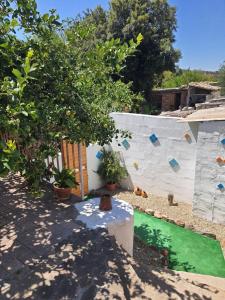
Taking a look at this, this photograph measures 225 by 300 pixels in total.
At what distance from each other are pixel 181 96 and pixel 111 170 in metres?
16.8

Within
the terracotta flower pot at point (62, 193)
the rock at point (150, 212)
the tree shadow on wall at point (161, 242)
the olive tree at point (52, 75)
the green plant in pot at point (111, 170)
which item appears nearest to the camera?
the olive tree at point (52, 75)

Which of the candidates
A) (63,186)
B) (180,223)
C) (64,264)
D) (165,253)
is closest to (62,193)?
(63,186)

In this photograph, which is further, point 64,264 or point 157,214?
point 157,214

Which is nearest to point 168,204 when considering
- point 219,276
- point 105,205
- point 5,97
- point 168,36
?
point 219,276

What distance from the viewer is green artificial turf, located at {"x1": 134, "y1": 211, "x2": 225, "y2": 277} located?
6.09 m

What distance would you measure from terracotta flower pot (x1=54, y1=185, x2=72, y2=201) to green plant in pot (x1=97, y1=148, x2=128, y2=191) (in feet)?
14.4

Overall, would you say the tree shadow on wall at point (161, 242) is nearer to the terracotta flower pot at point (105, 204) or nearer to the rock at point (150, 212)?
the rock at point (150, 212)

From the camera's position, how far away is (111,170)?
392 inches

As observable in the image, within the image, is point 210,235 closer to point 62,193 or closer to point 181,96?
point 62,193

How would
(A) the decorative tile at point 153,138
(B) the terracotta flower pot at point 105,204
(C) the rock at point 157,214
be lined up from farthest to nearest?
(A) the decorative tile at point 153,138, (C) the rock at point 157,214, (B) the terracotta flower pot at point 105,204

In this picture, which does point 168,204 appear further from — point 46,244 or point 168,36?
point 168,36

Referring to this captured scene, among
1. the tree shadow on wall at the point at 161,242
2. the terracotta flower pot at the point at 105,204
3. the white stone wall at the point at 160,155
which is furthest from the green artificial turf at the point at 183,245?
the terracotta flower pot at the point at 105,204

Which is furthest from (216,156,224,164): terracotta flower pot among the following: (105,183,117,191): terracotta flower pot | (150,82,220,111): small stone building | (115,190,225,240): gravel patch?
(150,82,220,111): small stone building

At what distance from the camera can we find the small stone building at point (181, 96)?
23562 mm
